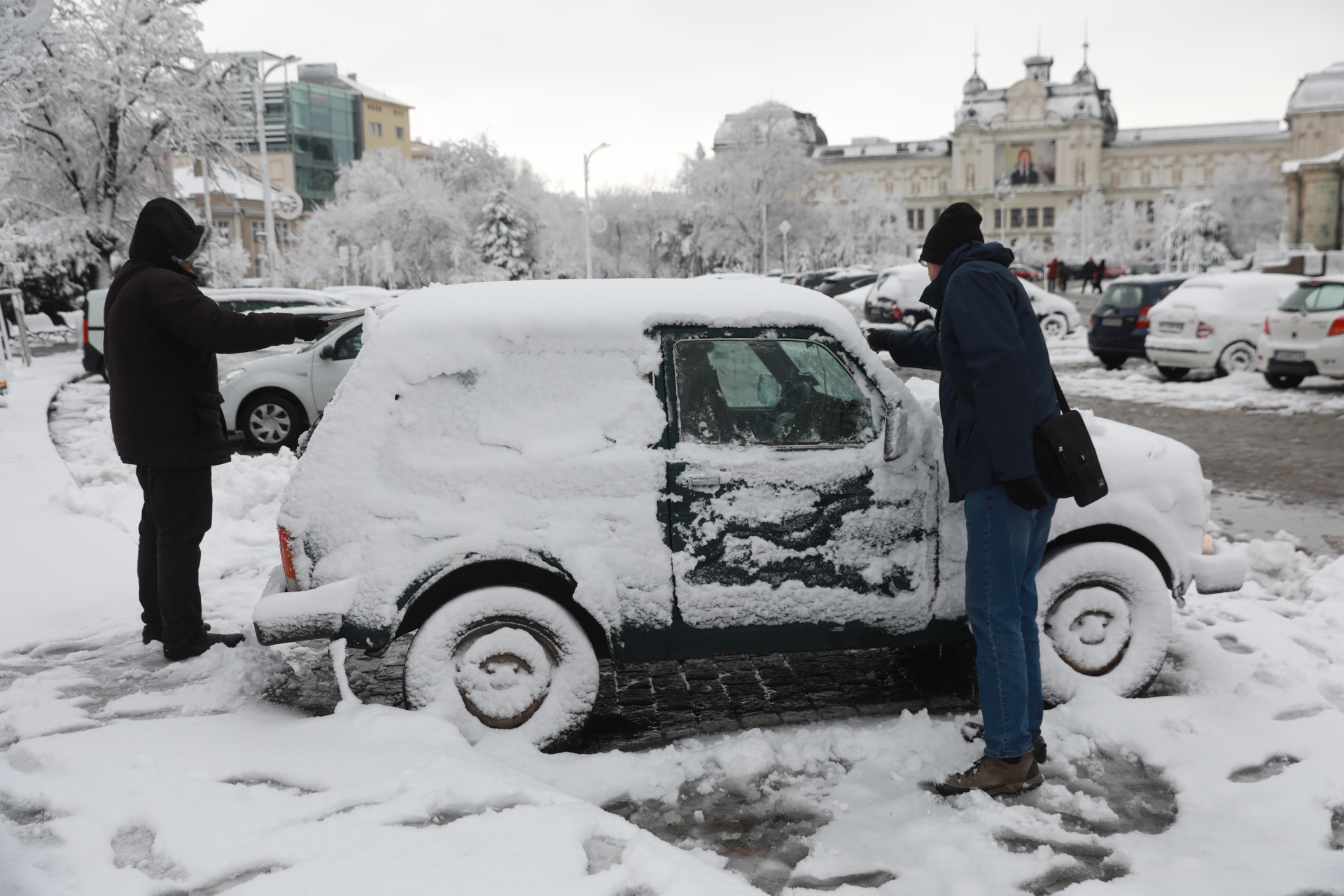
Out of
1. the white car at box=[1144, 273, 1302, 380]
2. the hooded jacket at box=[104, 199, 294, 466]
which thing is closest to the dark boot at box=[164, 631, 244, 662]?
the hooded jacket at box=[104, 199, 294, 466]

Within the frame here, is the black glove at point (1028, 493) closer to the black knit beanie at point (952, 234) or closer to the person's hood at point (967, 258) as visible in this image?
the person's hood at point (967, 258)

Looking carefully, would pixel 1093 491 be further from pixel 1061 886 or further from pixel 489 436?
pixel 489 436

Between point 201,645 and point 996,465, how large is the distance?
3770mm

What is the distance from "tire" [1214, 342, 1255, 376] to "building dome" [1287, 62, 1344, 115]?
71.5 metres

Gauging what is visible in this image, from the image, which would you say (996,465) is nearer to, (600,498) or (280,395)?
(600,498)

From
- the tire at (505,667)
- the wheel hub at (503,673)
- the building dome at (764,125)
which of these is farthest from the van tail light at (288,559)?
the building dome at (764,125)

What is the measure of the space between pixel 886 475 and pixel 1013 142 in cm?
13958

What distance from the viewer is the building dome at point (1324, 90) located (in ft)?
246

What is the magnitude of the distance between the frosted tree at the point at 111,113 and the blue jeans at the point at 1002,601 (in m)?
30.8

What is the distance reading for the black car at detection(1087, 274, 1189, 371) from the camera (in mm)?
18703

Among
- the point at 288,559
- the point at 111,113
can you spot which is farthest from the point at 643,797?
the point at 111,113

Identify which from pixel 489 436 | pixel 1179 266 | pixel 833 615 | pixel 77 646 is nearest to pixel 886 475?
pixel 833 615

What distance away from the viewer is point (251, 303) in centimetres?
1545

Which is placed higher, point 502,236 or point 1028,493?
point 502,236
